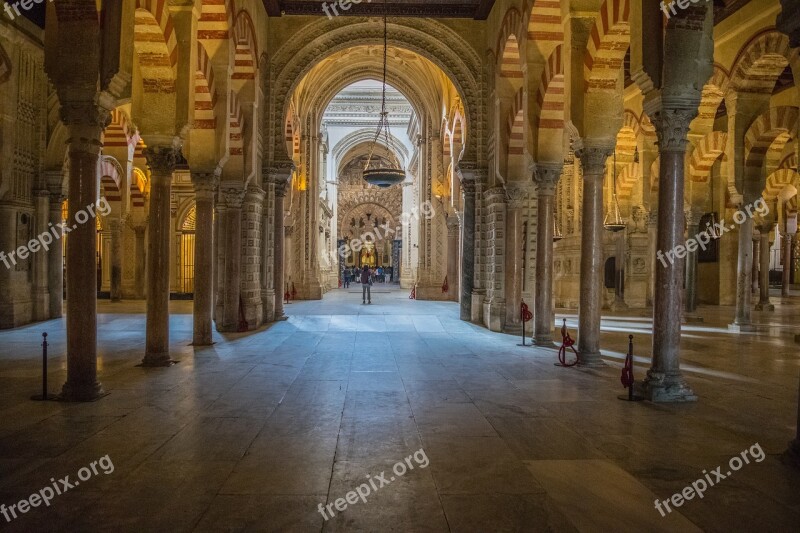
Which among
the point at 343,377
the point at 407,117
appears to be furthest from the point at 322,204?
the point at 343,377

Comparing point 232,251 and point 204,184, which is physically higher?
point 204,184

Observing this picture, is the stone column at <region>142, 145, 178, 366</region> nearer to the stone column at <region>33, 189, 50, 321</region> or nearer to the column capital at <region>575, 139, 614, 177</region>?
the column capital at <region>575, 139, 614, 177</region>

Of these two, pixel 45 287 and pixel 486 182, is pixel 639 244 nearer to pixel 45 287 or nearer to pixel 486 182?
pixel 486 182

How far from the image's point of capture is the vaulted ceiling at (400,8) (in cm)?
1070

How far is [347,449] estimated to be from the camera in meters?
3.55

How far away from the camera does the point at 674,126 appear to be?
495 cm

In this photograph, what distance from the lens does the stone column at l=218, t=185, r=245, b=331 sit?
9.39m

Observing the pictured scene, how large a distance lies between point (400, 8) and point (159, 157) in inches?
251

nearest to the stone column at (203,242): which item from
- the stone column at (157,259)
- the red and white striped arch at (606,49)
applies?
the stone column at (157,259)

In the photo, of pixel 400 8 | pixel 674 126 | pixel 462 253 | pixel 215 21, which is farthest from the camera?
pixel 462 253

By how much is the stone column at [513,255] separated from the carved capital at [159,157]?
5.49 m

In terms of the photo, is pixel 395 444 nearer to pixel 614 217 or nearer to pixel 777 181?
pixel 614 217

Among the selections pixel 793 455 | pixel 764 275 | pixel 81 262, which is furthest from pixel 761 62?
pixel 81 262

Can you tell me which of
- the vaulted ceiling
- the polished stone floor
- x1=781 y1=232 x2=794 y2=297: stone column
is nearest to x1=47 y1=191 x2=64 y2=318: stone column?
the polished stone floor
